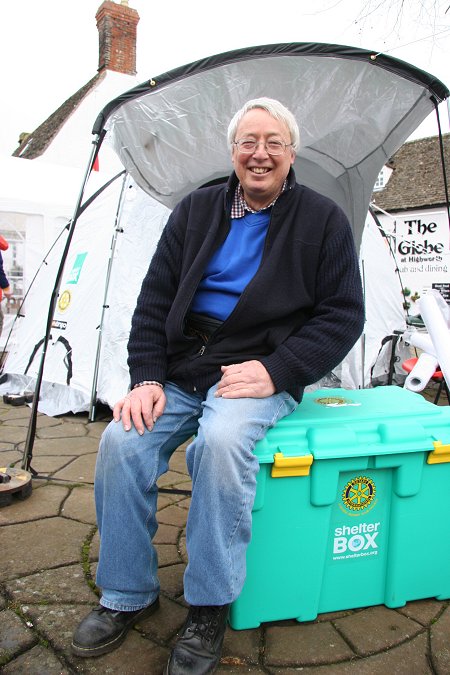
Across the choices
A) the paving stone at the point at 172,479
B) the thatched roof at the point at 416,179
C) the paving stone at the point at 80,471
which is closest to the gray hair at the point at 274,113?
the paving stone at the point at 172,479

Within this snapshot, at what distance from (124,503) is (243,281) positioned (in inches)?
32.0

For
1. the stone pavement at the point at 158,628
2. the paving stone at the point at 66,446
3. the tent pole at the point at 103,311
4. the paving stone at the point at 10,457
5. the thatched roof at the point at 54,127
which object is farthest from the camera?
the thatched roof at the point at 54,127

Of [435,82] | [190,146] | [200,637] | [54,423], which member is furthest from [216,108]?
[54,423]

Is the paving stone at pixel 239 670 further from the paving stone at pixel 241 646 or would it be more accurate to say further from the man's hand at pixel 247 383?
the man's hand at pixel 247 383

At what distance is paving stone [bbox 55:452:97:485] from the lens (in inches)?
117

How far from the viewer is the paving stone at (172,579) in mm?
1906

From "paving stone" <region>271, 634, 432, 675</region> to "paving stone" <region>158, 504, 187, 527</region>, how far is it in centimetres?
102

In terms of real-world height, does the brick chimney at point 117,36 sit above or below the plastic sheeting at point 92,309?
above

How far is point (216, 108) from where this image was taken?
2.61 metres

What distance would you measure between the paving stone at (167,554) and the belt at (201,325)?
3.09 feet

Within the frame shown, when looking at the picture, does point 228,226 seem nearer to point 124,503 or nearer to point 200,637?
point 124,503

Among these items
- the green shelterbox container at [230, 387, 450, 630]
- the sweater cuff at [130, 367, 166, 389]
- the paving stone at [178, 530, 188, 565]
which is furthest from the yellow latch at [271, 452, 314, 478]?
the paving stone at [178, 530, 188, 565]

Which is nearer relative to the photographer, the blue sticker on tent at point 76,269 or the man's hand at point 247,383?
the man's hand at point 247,383

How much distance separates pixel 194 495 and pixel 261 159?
3.69 feet
